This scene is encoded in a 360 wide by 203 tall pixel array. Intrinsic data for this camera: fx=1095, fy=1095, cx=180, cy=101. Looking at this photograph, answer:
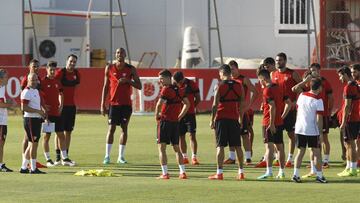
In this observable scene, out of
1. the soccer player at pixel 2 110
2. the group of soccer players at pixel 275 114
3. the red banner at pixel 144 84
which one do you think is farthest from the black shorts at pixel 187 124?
the red banner at pixel 144 84

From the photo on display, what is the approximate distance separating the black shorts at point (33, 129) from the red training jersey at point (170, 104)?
97.5 inches

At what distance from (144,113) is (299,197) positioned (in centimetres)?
2168

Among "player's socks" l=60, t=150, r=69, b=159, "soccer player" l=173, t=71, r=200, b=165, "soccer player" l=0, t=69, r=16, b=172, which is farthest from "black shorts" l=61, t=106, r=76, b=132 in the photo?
"soccer player" l=173, t=71, r=200, b=165

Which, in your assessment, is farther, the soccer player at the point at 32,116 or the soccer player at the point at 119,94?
the soccer player at the point at 119,94

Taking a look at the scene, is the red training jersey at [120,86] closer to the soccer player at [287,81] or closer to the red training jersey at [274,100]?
the soccer player at [287,81]

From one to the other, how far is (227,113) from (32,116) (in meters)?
Answer: 3.87

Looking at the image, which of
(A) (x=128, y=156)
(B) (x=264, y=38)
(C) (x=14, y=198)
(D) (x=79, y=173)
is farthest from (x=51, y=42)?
(C) (x=14, y=198)

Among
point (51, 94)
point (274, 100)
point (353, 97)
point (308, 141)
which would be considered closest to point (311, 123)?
point (308, 141)

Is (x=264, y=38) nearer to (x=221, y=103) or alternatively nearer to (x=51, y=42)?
(x=51, y=42)

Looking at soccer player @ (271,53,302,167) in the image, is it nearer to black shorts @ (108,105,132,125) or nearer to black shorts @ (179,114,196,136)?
black shorts @ (179,114,196,136)

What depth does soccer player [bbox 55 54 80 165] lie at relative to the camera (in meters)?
23.4

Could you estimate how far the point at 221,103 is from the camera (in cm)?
1955

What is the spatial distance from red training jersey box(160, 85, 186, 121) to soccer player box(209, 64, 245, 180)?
82cm

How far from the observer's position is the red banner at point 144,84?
37906 millimetres
